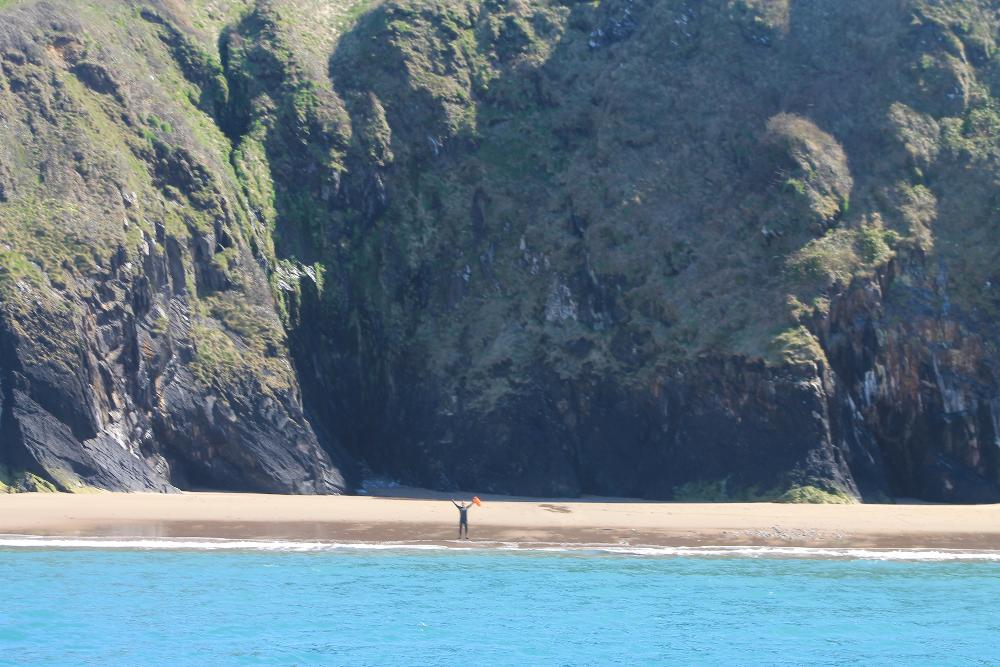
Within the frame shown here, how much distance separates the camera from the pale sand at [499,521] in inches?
1016

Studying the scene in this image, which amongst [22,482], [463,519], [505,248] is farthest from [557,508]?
[22,482]

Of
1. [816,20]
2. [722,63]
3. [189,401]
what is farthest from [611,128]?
[189,401]

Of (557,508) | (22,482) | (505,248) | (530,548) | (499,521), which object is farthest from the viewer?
(505,248)

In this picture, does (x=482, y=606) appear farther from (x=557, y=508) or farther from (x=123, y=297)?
(x=123, y=297)

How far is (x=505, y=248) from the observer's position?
3641 centimetres

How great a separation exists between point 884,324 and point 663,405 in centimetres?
573

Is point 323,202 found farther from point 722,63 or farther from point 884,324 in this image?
point 884,324

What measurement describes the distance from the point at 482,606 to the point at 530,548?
370 centimetres

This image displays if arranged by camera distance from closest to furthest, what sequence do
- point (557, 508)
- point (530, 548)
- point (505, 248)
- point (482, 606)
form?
point (482, 606)
point (530, 548)
point (557, 508)
point (505, 248)

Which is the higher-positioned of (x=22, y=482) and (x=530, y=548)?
(x=22, y=482)

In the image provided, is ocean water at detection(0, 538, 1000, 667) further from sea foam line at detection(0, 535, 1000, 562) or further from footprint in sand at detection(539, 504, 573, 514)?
footprint in sand at detection(539, 504, 573, 514)

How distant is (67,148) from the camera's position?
3259 centimetres

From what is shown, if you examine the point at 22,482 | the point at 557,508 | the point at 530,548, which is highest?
the point at 22,482

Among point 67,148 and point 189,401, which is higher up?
point 67,148
